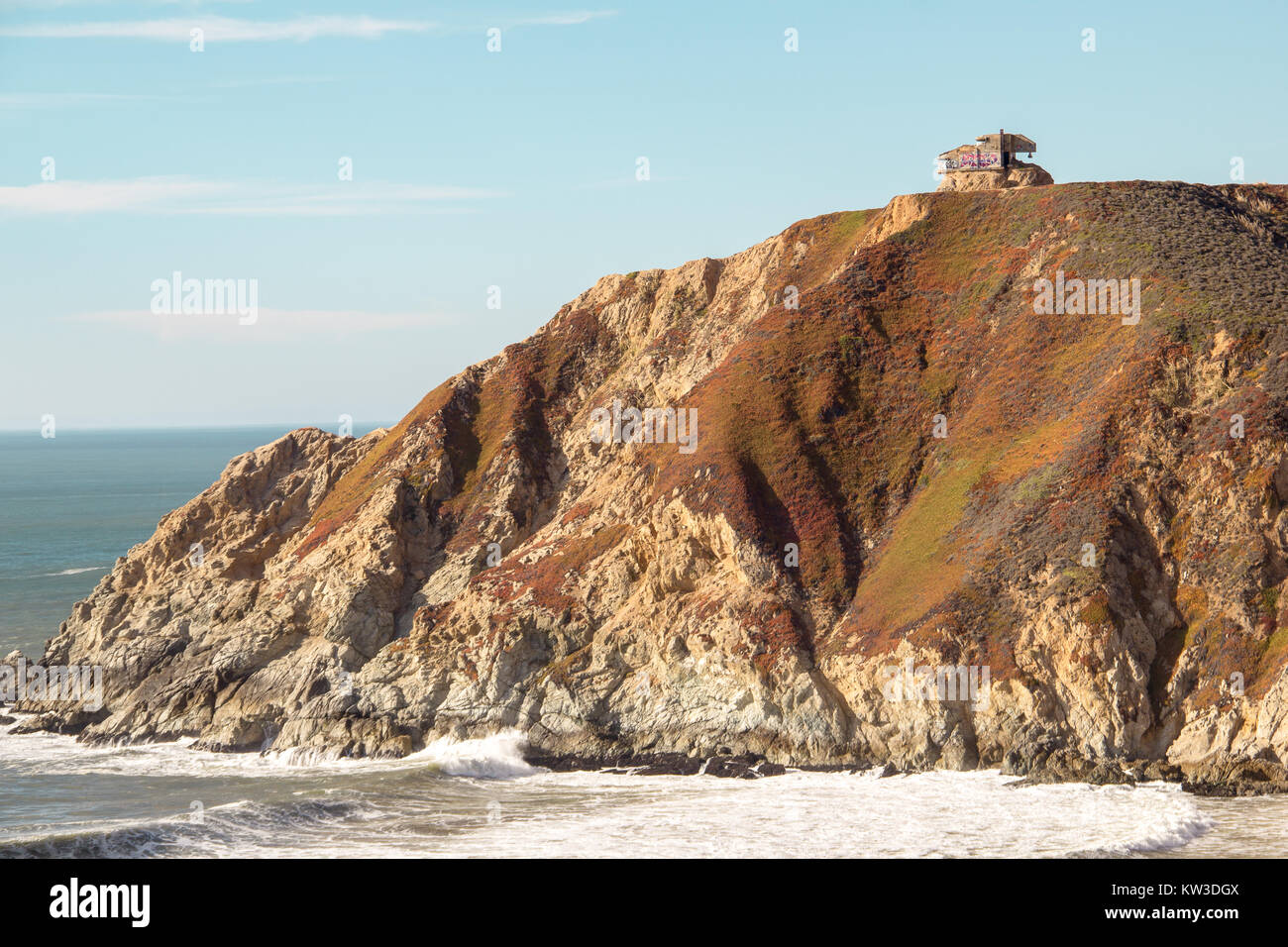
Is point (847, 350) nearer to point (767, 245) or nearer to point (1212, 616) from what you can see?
point (767, 245)

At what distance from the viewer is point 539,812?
158 feet

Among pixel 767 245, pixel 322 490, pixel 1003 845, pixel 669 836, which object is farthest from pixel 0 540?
pixel 1003 845

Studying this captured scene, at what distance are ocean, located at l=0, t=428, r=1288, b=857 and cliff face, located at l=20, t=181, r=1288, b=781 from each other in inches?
92.9

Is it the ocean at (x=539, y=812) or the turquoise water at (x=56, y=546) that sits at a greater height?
the turquoise water at (x=56, y=546)

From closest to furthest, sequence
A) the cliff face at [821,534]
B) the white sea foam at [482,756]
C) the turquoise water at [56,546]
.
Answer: the cliff face at [821,534]
the white sea foam at [482,756]
the turquoise water at [56,546]

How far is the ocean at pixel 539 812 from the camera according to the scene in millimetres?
42562

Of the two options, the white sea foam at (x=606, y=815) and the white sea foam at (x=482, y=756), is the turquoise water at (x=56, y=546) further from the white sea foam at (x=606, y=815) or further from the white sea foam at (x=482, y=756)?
the white sea foam at (x=482, y=756)

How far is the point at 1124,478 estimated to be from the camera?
5456 centimetres

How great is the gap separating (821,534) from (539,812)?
1982cm

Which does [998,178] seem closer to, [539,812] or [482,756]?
[482,756]

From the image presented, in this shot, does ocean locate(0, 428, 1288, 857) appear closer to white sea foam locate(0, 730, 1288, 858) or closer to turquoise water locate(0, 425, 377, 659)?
white sea foam locate(0, 730, 1288, 858)

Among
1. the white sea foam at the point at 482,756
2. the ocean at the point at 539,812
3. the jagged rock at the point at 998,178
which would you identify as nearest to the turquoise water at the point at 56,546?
the ocean at the point at 539,812

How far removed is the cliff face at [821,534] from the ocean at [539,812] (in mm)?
2359

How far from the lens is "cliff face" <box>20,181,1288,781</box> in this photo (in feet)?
168
